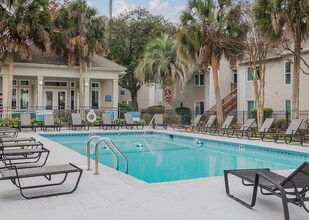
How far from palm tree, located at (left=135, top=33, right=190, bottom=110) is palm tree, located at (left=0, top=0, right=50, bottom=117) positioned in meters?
7.36

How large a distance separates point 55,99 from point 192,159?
57.5 ft

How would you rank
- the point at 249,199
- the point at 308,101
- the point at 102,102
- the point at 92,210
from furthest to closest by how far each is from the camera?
the point at 102,102, the point at 308,101, the point at 249,199, the point at 92,210

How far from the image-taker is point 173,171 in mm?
9641

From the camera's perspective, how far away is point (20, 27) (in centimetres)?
2027

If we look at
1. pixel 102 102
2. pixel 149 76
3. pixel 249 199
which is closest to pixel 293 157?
pixel 249 199

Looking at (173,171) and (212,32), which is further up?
(212,32)

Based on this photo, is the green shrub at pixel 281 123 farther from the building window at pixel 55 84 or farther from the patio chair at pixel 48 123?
the building window at pixel 55 84

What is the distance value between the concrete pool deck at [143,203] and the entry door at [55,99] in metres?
20.8

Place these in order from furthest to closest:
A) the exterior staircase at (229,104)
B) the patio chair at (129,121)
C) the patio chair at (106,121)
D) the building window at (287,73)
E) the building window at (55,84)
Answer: the exterior staircase at (229,104)
the building window at (55,84)
the patio chair at (129,121)
the patio chair at (106,121)
the building window at (287,73)

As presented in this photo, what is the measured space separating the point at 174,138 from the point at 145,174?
30.2 ft

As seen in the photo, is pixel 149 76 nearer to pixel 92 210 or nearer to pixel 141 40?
pixel 141 40

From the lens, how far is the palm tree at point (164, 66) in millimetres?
24703

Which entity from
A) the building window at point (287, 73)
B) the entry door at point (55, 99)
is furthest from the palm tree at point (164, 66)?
the building window at point (287, 73)

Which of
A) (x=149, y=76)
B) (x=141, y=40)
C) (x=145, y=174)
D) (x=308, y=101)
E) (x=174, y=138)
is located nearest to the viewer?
(x=145, y=174)
